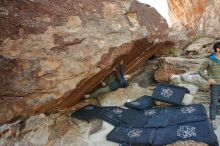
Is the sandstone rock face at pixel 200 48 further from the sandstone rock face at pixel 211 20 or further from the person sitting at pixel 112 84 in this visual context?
the person sitting at pixel 112 84

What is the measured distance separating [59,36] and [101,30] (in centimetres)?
84

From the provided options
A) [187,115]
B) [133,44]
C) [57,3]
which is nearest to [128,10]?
[133,44]

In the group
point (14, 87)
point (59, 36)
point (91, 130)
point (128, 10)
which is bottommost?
point (91, 130)

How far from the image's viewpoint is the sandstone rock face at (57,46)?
3715mm

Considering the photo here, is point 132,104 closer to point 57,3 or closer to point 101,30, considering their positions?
point 101,30

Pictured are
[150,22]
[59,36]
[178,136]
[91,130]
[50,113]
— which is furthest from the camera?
[150,22]

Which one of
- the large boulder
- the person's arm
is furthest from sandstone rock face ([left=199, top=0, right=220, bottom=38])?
the person's arm

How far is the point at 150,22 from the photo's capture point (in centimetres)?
562

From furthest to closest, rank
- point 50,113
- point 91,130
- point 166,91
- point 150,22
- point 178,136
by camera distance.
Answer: point 150,22, point 166,91, point 50,113, point 91,130, point 178,136

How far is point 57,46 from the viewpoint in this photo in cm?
406

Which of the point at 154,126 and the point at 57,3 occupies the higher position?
the point at 57,3

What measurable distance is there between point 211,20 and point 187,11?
261cm

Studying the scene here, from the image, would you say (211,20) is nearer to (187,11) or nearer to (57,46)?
(187,11)

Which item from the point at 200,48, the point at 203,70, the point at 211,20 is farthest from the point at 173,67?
the point at 211,20
